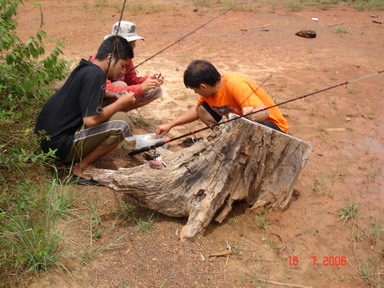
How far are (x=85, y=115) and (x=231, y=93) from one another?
124cm

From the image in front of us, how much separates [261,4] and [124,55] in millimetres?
11853

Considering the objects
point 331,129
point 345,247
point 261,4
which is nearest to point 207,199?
point 345,247

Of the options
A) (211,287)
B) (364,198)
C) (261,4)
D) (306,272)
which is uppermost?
(211,287)

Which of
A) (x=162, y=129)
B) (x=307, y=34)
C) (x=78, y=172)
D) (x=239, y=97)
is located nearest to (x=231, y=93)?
(x=239, y=97)

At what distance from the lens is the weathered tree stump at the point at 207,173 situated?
99.3 inches

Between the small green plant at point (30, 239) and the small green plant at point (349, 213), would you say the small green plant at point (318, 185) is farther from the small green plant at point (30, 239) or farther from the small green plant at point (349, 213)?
the small green plant at point (30, 239)

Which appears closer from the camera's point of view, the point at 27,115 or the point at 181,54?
the point at 27,115

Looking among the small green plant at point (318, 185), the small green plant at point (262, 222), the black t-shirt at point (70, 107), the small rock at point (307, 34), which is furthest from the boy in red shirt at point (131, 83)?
the small rock at point (307, 34)

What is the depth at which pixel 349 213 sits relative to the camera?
294 centimetres

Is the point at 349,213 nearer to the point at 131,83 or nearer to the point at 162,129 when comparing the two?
the point at 162,129

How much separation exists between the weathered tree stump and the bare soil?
0.57 ft

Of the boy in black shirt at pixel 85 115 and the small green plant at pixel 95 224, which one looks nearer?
the small green plant at pixel 95 224

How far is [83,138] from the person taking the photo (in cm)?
292

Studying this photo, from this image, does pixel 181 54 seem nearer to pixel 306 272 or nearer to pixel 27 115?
pixel 27 115
